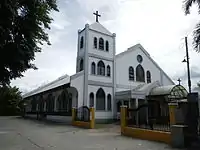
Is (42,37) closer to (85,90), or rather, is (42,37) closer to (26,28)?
(26,28)

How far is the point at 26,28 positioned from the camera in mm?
8953

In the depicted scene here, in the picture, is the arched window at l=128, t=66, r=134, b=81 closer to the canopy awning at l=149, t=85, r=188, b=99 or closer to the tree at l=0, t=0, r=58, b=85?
the canopy awning at l=149, t=85, r=188, b=99

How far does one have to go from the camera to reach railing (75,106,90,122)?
19341mm

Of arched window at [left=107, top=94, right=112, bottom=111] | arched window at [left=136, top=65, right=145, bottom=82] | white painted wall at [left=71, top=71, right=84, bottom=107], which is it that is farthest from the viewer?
arched window at [left=136, top=65, right=145, bottom=82]

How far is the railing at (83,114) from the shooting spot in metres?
19.3

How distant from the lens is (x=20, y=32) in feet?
29.5

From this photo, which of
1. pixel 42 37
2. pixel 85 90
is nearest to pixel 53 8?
pixel 42 37

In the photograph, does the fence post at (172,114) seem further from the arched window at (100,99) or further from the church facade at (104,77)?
the arched window at (100,99)

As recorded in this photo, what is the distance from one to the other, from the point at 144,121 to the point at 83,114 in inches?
349

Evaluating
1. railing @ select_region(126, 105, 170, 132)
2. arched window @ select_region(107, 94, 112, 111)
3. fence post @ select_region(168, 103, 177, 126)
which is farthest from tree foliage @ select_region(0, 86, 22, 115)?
fence post @ select_region(168, 103, 177, 126)

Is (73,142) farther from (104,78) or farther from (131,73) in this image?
(131,73)

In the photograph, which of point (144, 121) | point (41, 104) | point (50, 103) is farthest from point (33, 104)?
point (144, 121)

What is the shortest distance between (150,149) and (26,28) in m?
6.92

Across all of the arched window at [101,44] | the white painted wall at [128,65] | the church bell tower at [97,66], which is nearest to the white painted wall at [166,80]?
the white painted wall at [128,65]
